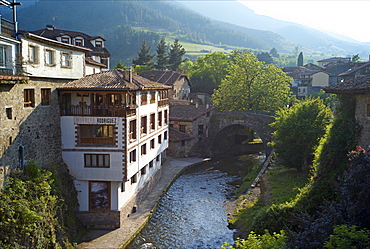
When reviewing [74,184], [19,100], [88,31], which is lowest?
[74,184]

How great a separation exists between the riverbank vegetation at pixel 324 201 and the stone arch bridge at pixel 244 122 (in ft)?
34.6

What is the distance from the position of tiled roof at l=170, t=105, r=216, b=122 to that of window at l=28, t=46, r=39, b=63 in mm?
25858

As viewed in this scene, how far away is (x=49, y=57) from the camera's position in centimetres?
2117

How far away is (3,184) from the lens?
1736 cm

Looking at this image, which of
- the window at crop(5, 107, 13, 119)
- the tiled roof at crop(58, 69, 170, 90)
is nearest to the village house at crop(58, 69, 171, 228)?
the tiled roof at crop(58, 69, 170, 90)

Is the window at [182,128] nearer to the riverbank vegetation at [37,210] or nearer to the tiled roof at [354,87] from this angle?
the riverbank vegetation at [37,210]

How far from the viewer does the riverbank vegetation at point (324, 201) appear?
11.8 meters

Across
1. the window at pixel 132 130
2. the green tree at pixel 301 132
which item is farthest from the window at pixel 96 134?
the green tree at pixel 301 132

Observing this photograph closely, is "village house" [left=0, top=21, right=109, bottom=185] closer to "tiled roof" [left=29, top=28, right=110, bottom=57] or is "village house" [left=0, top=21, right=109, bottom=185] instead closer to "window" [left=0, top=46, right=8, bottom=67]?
"window" [left=0, top=46, right=8, bottom=67]

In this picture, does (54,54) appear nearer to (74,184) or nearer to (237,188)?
(74,184)

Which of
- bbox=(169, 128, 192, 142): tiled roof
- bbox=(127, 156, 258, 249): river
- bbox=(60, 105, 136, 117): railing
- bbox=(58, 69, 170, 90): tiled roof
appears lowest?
bbox=(127, 156, 258, 249): river

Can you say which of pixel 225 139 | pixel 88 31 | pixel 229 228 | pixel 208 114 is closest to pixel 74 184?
pixel 229 228

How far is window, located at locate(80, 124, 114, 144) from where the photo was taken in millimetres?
22266

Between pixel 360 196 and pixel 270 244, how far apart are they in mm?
3551
